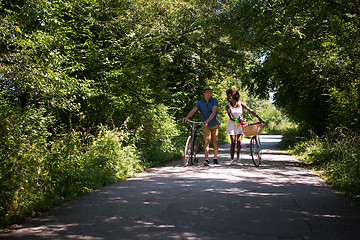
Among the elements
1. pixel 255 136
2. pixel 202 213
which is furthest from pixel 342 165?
pixel 202 213

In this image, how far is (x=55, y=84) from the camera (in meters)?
10.9

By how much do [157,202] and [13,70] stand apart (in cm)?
589

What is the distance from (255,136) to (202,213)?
6.84 metres

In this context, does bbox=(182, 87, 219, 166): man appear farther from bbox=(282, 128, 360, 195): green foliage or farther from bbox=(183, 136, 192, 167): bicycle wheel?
bbox=(282, 128, 360, 195): green foliage

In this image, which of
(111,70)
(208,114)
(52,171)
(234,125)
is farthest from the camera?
(111,70)

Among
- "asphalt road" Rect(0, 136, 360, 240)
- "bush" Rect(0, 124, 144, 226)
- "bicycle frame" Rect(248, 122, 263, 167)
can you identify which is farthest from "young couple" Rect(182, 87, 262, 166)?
"asphalt road" Rect(0, 136, 360, 240)

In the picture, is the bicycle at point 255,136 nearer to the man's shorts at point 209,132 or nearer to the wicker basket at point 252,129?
the wicker basket at point 252,129

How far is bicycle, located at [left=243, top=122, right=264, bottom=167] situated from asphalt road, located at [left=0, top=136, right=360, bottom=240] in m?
3.09

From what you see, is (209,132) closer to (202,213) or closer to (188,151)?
(188,151)

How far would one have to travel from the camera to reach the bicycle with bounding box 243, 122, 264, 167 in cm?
1155

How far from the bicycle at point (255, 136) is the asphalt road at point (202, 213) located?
122 inches

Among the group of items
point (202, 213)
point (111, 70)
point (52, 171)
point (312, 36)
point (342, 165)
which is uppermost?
point (312, 36)

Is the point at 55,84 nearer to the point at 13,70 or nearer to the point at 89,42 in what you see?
the point at 13,70

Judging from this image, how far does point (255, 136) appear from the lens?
12.0m
